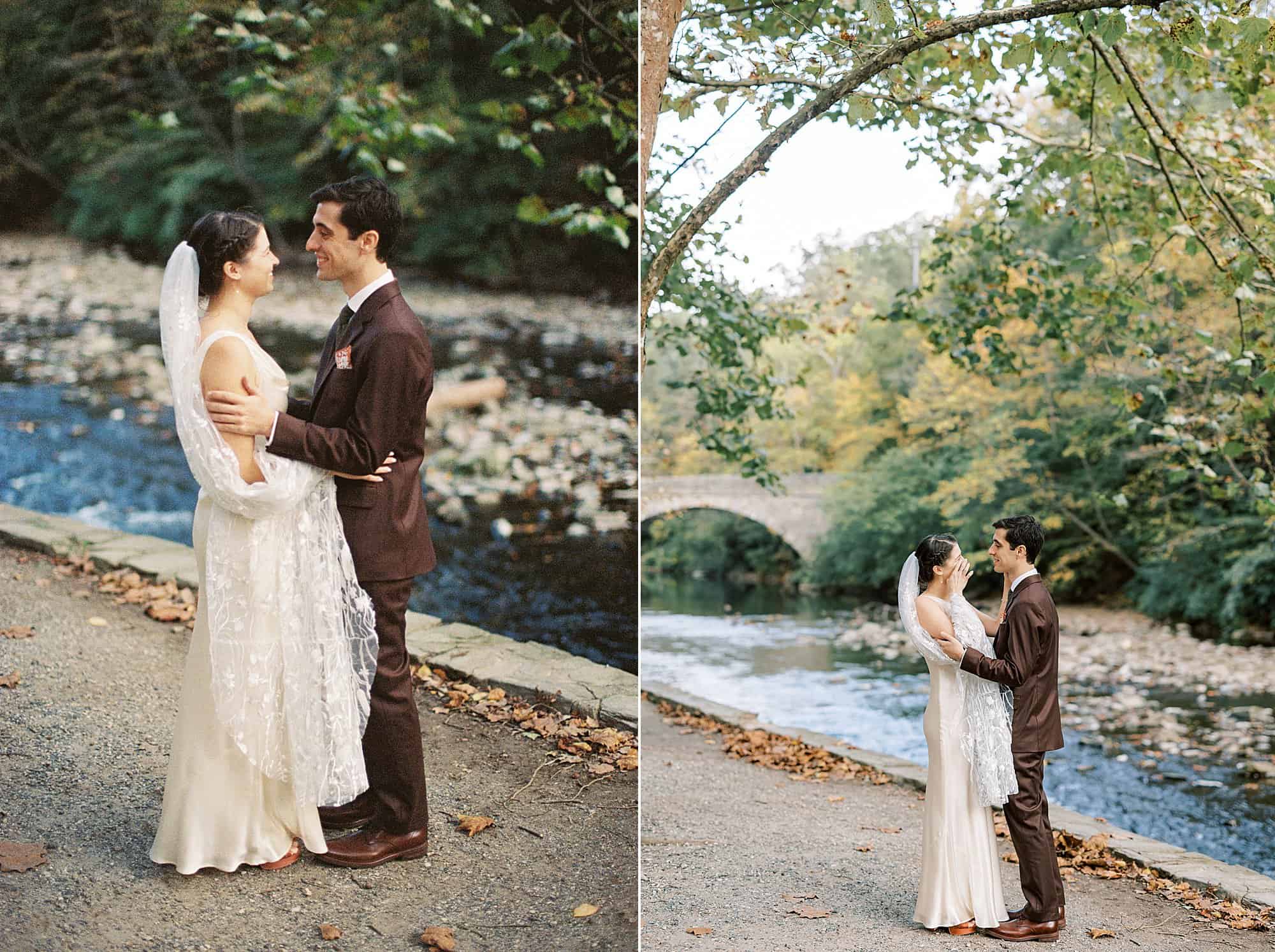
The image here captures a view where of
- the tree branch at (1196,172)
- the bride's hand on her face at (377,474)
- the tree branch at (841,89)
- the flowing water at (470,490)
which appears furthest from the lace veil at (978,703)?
the tree branch at (1196,172)

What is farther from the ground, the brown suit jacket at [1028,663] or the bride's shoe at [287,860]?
the brown suit jacket at [1028,663]

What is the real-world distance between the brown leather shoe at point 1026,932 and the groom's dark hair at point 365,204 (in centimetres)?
279

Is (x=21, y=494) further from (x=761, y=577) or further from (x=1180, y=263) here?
(x=761, y=577)

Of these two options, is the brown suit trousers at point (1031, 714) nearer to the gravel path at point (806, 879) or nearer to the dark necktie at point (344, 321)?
the gravel path at point (806, 879)

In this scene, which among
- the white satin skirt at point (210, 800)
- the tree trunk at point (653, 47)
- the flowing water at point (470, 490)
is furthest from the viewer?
the flowing water at point (470, 490)

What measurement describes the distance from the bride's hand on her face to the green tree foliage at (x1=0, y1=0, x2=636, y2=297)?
113 cm

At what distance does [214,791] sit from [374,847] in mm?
376

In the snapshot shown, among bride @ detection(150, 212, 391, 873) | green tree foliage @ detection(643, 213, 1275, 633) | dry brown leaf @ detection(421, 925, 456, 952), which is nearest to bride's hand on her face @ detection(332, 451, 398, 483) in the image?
bride @ detection(150, 212, 391, 873)

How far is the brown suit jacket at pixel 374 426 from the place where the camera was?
243 centimetres

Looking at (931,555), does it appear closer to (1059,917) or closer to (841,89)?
(1059,917)

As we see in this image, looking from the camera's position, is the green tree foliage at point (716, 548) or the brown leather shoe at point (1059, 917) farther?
the green tree foliage at point (716, 548)

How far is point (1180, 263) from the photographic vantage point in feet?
40.4

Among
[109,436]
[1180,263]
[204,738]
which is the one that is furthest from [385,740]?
[1180,263]

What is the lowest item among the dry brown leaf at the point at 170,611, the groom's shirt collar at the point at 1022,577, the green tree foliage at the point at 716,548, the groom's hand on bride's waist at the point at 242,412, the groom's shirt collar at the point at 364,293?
the green tree foliage at the point at 716,548
